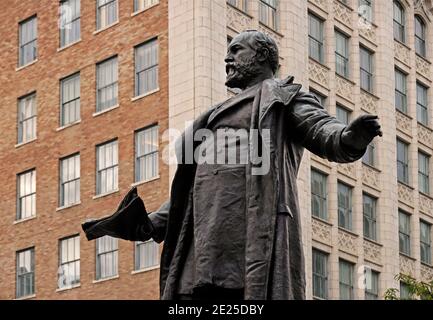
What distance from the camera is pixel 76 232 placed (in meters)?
53.1

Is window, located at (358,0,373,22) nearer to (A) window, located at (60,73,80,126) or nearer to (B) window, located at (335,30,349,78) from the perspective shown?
(B) window, located at (335,30,349,78)

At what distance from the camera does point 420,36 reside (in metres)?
62.8

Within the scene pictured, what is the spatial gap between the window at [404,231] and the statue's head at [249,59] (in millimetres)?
48395

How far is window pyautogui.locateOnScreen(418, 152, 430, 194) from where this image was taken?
6084cm

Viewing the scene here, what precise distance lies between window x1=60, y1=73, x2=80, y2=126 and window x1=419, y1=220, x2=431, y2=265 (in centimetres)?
1537

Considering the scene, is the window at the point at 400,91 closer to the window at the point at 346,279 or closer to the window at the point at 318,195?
the window at the point at 318,195

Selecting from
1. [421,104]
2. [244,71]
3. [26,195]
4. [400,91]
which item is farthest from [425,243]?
[244,71]

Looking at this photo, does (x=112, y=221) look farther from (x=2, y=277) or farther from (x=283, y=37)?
(x=2, y=277)

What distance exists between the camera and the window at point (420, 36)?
6234 centimetres

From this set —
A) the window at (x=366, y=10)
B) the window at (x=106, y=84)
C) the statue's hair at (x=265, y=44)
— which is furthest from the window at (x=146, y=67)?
the statue's hair at (x=265, y=44)

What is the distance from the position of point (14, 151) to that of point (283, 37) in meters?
11.8

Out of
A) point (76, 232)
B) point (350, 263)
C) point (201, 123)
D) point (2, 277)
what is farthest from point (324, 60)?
point (201, 123)

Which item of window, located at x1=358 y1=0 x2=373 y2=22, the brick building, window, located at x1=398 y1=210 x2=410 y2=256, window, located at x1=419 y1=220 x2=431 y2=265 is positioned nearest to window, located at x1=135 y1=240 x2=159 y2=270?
the brick building

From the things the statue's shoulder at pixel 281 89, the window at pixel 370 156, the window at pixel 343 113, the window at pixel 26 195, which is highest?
the window at pixel 343 113
